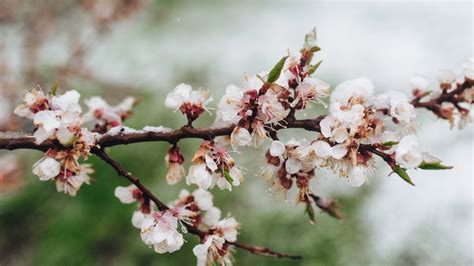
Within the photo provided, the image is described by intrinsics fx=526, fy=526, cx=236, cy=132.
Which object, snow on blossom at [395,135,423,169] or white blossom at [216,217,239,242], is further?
white blossom at [216,217,239,242]

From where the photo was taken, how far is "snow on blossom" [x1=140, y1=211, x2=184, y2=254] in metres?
0.73

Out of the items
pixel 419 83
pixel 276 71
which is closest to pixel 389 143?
pixel 276 71

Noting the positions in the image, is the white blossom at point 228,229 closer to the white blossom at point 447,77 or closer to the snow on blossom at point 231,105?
the snow on blossom at point 231,105

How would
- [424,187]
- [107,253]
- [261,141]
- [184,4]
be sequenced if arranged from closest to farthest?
[261,141] < [107,253] < [424,187] < [184,4]

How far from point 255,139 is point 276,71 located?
0.10 m

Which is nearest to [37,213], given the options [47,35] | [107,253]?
[107,253]

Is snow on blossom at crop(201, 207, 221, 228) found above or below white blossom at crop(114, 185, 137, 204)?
below

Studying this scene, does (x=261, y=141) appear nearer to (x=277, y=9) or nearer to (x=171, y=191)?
(x=171, y=191)

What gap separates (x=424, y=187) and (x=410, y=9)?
286 centimetres

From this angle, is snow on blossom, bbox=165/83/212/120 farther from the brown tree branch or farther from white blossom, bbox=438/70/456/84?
white blossom, bbox=438/70/456/84

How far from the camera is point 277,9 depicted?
5789mm

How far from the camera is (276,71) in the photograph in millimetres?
659

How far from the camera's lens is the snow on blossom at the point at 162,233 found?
727 mm

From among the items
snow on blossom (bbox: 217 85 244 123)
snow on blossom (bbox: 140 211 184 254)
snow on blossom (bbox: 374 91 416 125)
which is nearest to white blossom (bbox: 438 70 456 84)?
snow on blossom (bbox: 374 91 416 125)
